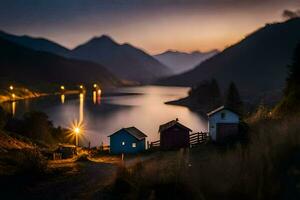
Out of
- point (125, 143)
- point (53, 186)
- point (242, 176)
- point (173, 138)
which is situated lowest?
point (53, 186)

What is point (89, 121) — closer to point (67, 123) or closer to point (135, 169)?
point (67, 123)

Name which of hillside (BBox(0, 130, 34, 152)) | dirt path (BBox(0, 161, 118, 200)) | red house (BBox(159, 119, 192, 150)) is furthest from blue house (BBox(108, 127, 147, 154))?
dirt path (BBox(0, 161, 118, 200))

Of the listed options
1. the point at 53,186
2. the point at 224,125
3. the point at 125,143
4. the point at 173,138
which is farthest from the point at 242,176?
the point at 125,143

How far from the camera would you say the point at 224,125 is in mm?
34625

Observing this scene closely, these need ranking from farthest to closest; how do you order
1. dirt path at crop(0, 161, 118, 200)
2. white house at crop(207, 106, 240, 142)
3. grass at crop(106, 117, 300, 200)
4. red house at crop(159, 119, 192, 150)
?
red house at crop(159, 119, 192, 150) < white house at crop(207, 106, 240, 142) < dirt path at crop(0, 161, 118, 200) < grass at crop(106, 117, 300, 200)

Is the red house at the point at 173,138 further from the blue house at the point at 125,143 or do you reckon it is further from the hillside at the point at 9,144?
the hillside at the point at 9,144

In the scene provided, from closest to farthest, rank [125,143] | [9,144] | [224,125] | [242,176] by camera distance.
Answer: [242,176] < [9,144] < [224,125] < [125,143]

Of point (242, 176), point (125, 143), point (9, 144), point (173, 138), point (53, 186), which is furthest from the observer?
point (125, 143)

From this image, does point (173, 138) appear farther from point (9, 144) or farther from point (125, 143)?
point (9, 144)

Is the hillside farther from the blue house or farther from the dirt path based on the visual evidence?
the dirt path

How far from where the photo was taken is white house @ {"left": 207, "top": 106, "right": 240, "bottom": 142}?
3422 cm

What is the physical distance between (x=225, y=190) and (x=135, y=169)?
17.5ft

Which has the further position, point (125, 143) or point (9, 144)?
point (125, 143)

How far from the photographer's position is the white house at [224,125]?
3422cm
